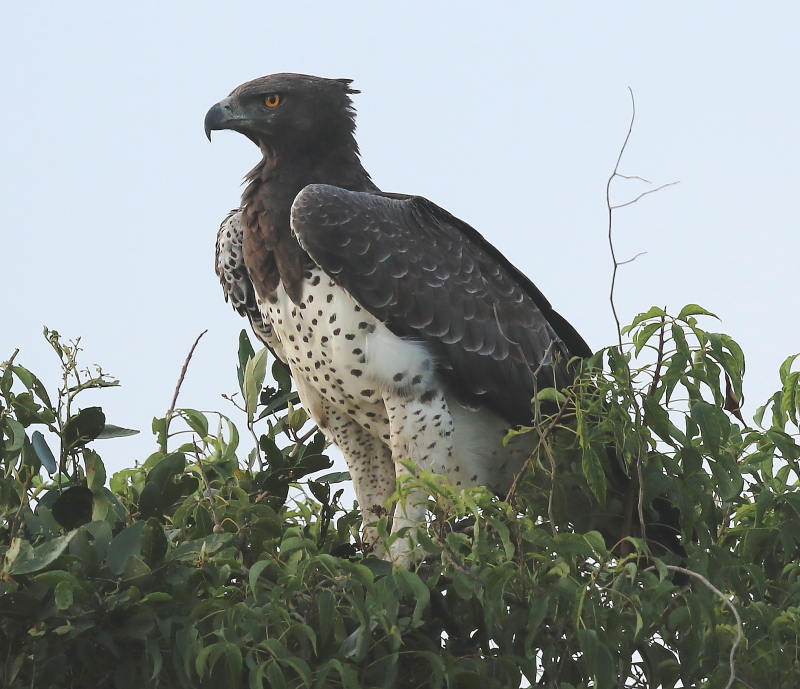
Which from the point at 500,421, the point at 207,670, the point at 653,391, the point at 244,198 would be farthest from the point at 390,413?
the point at 207,670

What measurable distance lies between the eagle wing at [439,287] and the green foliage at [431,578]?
1.26m

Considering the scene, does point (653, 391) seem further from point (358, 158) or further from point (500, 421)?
point (358, 158)

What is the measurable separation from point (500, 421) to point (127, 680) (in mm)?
2496

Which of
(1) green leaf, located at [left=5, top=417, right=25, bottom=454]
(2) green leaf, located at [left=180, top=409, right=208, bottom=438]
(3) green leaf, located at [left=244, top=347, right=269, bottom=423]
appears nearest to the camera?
(1) green leaf, located at [left=5, top=417, right=25, bottom=454]

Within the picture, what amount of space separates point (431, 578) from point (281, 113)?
9.77ft

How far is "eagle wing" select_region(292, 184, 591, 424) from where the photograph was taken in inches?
195

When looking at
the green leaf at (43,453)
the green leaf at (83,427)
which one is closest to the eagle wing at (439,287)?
the green leaf at (83,427)

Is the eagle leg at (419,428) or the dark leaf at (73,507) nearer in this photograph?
the dark leaf at (73,507)

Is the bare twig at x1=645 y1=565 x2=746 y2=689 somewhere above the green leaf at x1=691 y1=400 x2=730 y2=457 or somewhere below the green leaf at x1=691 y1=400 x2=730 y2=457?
below

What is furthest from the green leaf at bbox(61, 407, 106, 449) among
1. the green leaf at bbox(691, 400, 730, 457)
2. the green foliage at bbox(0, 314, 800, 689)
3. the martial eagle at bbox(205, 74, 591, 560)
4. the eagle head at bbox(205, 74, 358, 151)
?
the eagle head at bbox(205, 74, 358, 151)

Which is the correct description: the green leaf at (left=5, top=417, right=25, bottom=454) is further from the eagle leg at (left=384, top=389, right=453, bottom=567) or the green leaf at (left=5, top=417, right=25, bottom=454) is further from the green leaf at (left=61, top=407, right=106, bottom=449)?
the eagle leg at (left=384, top=389, right=453, bottom=567)

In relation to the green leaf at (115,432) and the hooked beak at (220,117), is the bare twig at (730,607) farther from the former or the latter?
the hooked beak at (220,117)

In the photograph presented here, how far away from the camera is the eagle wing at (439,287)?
16.2 feet

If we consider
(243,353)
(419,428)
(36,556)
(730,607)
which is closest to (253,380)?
(243,353)
